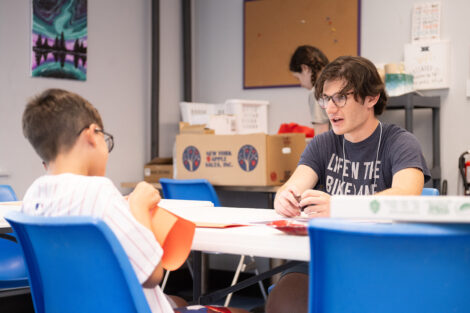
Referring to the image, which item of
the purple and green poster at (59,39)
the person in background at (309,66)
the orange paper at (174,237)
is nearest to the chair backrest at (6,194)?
the purple and green poster at (59,39)

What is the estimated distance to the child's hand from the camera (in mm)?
1161

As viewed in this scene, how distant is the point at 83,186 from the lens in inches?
43.3

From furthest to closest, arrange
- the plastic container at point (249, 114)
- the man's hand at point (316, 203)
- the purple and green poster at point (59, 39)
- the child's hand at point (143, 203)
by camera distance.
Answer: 1. the plastic container at point (249, 114)
2. the purple and green poster at point (59, 39)
3. the man's hand at point (316, 203)
4. the child's hand at point (143, 203)

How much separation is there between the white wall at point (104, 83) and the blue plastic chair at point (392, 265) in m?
2.95

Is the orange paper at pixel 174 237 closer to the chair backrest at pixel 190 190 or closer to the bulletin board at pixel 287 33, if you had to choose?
the chair backrest at pixel 190 190

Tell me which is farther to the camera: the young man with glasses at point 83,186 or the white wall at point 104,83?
the white wall at point 104,83

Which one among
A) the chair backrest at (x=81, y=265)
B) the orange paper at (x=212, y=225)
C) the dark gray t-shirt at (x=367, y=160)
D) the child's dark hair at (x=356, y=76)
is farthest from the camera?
the child's dark hair at (x=356, y=76)

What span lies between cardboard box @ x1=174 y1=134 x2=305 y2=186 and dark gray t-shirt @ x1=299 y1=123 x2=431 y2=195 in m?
1.53

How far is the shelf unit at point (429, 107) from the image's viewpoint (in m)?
3.50

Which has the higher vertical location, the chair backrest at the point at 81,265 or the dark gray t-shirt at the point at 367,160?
the dark gray t-shirt at the point at 367,160

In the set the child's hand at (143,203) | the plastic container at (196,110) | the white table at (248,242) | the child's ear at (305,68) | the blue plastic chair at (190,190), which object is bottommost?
the blue plastic chair at (190,190)

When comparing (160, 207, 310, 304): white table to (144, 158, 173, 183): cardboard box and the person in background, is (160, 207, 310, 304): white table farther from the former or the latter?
(144, 158, 173, 183): cardboard box

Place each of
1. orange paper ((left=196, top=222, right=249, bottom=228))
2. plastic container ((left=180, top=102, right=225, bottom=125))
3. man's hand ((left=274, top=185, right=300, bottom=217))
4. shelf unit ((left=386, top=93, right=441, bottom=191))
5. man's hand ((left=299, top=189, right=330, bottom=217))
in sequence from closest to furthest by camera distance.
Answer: orange paper ((left=196, top=222, right=249, bottom=228)), man's hand ((left=299, top=189, right=330, bottom=217)), man's hand ((left=274, top=185, right=300, bottom=217)), shelf unit ((left=386, top=93, right=441, bottom=191)), plastic container ((left=180, top=102, right=225, bottom=125))

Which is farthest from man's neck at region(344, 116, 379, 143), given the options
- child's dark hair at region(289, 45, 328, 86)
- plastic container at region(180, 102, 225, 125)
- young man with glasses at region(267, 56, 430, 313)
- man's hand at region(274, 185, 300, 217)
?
plastic container at region(180, 102, 225, 125)
